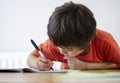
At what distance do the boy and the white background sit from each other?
0.86 metres

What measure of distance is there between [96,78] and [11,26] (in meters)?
1.35

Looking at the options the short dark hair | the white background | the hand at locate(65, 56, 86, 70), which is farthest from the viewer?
the white background

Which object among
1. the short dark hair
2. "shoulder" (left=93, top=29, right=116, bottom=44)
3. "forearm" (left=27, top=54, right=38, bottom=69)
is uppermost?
the short dark hair

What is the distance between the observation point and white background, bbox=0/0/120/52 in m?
1.88

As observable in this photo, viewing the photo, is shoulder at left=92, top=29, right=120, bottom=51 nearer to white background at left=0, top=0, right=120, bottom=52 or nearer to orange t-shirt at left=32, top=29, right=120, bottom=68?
orange t-shirt at left=32, top=29, right=120, bottom=68

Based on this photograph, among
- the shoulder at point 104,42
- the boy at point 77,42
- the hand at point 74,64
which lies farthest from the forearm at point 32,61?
the shoulder at point 104,42

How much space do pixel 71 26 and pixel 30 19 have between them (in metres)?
1.22

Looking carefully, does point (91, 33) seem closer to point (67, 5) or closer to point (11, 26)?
point (67, 5)

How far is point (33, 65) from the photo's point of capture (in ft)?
3.44

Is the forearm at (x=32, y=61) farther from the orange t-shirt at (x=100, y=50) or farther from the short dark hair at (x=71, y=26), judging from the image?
the short dark hair at (x=71, y=26)

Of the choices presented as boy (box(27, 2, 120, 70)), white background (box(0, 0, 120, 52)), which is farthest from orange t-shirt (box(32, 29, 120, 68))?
white background (box(0, 0, 120, 52))

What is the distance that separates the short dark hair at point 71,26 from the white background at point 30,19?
111 centimetres

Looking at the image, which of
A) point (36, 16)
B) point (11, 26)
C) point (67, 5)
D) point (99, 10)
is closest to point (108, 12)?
point (99, 10)

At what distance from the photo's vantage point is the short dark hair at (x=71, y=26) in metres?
0.76
